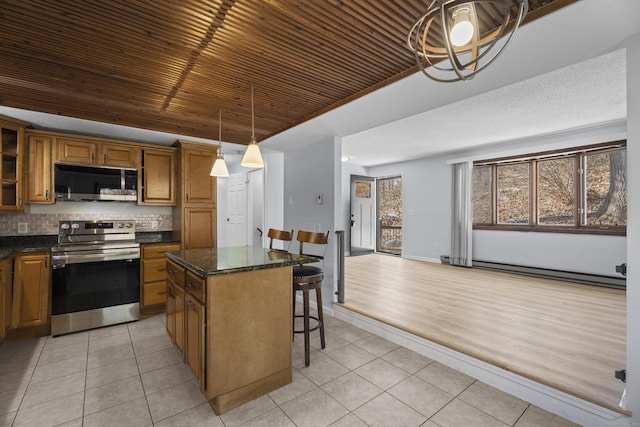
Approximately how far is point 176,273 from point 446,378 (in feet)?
7.47

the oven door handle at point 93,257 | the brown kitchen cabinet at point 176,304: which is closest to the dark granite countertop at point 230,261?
the brown kitchen cabinet at point 176,304

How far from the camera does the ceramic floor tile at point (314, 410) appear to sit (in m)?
1.74

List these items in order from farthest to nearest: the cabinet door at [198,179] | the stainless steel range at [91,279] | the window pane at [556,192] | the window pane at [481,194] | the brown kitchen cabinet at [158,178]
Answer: the window pane at [481,194]
the window pane at [556,192]
the cabinet door at [198,179]
the brown kitchen cabinet at [158,178]
the stainless steel range at [91,279]

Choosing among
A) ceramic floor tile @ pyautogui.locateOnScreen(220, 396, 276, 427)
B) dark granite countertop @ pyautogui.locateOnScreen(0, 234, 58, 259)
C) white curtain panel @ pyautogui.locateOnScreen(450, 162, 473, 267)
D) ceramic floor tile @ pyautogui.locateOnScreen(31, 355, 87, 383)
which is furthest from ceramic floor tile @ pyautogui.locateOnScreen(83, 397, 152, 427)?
white curtain panel @ pyautogui.locateOnScreen(450, 162, 473, 267)

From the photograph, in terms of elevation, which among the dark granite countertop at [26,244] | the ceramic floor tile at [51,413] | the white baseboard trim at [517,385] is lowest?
the ceramic floor tile at [51,413]

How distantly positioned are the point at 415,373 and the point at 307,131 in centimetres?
278

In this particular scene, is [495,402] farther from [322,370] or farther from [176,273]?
[176,273]

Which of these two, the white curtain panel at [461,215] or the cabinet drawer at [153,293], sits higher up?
the white curtain panel at [461,215]

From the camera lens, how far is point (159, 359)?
2.48 metres

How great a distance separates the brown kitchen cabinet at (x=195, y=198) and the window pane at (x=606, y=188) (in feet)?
19.0

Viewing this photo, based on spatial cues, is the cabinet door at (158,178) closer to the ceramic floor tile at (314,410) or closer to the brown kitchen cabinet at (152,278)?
the brown kitchen cabinet at (152,278)

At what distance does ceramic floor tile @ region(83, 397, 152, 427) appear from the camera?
1710mm

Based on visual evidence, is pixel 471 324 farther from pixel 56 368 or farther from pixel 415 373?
pixel 56 368

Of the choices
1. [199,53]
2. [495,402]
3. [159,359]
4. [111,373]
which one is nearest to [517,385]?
[495,402]
